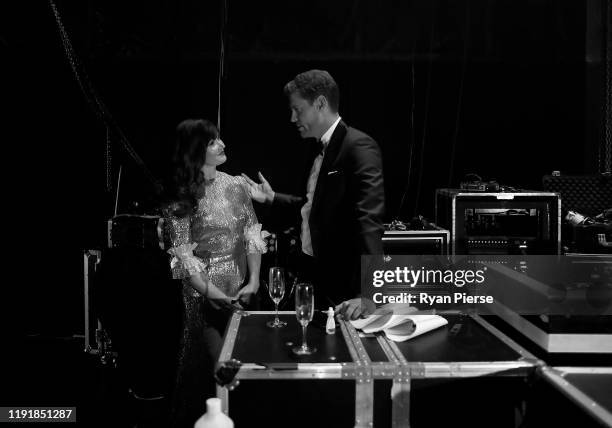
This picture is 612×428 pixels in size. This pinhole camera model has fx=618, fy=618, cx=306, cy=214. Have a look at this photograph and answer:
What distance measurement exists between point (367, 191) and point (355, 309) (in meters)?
0.55

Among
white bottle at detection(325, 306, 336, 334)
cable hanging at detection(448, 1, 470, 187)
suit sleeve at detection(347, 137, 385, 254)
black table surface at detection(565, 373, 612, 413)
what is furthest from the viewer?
cable hanging at detection(448, 1, 470, 187)

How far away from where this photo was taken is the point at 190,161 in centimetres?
300

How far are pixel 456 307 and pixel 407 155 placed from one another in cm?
125

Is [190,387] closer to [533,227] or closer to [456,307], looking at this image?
[456,307]

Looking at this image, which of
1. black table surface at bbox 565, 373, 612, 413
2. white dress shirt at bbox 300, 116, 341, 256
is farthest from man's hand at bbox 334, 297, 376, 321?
black table surface at bbox 565, 373, 612, 413

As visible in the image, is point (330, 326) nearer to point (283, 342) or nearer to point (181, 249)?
point (283, 342)

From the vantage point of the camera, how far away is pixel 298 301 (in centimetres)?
194

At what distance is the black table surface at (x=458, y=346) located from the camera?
184cm

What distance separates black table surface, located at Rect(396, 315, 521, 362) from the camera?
1.84 metres

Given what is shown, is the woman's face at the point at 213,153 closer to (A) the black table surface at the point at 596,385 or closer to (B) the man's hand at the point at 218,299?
(B) the man's hand at the point at 218,299

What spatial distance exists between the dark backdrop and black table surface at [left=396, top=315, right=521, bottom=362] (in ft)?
9.03

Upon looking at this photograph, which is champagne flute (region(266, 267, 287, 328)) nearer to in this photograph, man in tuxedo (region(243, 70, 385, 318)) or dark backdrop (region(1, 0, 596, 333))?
man in tuxedo (region(243, 70, 385, 318))

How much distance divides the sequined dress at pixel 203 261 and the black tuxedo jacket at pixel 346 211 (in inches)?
18.8

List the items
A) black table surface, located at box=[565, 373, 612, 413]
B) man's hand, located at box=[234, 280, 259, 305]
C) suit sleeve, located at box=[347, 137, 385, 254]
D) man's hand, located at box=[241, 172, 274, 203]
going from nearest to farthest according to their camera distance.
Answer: black table surface, located at box=[565, 373, 612, 413]
suit sleeve, located at box=[347, 137, 385, 254]
man's hand, located at box=[234, 280, 259, 305]
man's hand, located at box=[241, 172, 274, 203]
